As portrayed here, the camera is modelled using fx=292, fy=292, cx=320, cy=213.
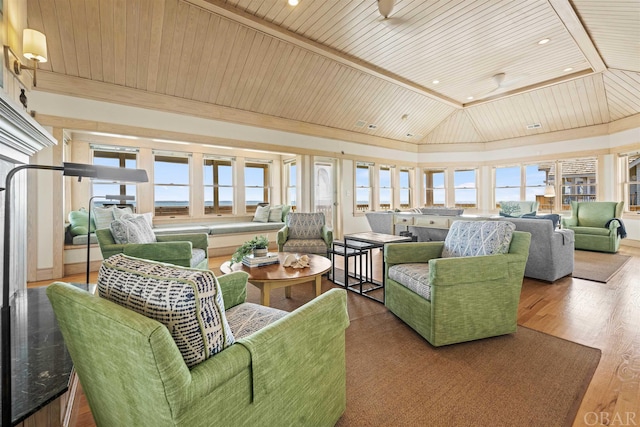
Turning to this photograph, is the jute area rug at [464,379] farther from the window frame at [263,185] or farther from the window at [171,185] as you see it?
the window frame at [263,185]

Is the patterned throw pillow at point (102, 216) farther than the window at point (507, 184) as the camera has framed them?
No

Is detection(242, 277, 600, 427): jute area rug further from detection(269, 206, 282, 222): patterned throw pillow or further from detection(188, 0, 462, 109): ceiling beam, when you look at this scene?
detection(269, 206, 282, 222): patterned throw pillow

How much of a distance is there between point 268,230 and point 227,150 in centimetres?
205

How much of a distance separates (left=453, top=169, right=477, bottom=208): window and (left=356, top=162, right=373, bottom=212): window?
2937 millimetres

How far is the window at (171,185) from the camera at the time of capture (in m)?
5.84

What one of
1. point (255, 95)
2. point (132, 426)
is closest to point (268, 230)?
point (255, 95)

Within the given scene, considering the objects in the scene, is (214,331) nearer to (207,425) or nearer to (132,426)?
(207,425)

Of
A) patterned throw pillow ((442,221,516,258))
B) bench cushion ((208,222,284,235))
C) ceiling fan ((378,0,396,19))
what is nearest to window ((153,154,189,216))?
bench cushion ((208,222,284,235))

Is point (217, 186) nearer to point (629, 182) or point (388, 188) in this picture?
point (388, 188)

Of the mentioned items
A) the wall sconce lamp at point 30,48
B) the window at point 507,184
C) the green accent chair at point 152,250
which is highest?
the wall sconce lamp at point 30,48

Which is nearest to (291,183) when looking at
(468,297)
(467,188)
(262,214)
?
(262,214)

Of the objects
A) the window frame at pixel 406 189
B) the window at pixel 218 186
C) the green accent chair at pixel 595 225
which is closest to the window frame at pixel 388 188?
the window frame at pixel 406 189

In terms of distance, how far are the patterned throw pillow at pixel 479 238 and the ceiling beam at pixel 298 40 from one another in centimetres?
367

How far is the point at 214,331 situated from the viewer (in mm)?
918
